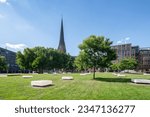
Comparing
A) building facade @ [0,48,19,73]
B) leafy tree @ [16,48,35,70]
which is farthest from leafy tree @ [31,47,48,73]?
building facade @ [0,48,19,73]

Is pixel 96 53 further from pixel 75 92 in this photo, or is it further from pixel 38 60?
pixel 38 60

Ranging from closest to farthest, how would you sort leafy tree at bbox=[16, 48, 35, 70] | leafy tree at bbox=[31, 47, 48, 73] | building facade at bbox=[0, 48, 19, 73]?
leafy tree at bbox=[31, 47, 48, 73] < leafy tree at bbox=[16, 48, 35, 70] < building facade at bbox=[0, 48, 19, 73]

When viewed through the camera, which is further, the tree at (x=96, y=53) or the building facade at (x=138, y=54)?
the building facade at (x=138, y=54)

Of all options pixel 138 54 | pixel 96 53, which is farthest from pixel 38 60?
pixel 138 54

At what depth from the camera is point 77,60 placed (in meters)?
39.7

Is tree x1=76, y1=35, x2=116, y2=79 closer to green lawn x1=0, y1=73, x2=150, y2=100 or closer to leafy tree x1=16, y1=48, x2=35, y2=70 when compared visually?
green lawn x1=0, y1=73, x2=150, y2=100

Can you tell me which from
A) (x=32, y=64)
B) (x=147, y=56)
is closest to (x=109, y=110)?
(x=32, y=64)

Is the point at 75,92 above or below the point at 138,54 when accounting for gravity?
below

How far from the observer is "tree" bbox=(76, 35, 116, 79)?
124ft

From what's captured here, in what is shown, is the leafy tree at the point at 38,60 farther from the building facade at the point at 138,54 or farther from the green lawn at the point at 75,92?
the building facade at the point at 138,54

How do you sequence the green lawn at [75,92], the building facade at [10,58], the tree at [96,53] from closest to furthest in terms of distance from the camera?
the green lawn at [75,92], the tree at [96,53], the building facade at [10,58]

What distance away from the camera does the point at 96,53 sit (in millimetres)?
38406

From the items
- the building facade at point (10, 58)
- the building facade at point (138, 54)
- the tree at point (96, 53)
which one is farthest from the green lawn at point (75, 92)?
the building facade at point (10, 58)

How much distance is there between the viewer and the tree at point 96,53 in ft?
124
